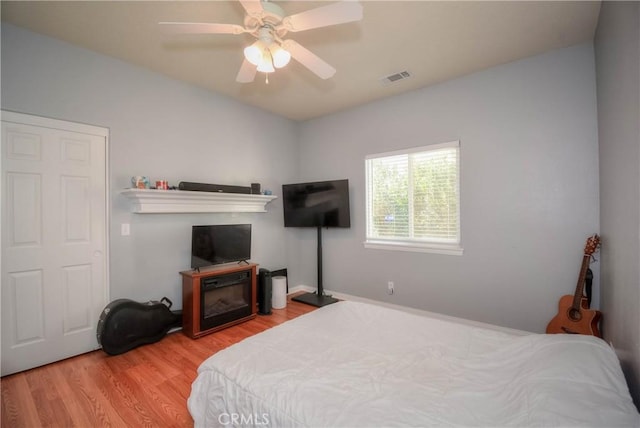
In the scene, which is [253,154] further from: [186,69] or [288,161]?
[186,69]

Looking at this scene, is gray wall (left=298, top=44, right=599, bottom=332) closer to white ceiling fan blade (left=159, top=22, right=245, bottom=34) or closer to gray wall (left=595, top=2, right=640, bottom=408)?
gray wall (left=595, top=2, right=640, bottom=408)

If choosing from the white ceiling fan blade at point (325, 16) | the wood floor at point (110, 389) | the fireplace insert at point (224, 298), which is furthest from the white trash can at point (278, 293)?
the white ceiling fan blade at point (325, 16)

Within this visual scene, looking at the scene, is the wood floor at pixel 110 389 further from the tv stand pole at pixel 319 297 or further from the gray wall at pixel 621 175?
the gray wall at pixel 621 175

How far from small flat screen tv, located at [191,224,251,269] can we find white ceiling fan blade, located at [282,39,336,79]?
6.99ft

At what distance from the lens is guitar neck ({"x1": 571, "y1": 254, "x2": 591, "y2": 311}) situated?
2.36 m

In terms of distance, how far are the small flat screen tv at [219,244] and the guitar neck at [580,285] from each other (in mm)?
3386

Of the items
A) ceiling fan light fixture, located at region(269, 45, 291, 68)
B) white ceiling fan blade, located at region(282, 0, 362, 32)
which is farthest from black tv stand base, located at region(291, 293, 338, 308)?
white ceiling fan blade, located at region(282, 0, 362, 32)

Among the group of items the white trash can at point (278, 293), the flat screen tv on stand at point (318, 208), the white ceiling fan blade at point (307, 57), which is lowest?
the white trash can at point (278, 293)

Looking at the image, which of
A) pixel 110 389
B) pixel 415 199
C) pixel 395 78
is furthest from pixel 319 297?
pixel 395 78

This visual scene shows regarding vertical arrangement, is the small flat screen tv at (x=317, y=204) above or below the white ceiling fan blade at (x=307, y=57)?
below

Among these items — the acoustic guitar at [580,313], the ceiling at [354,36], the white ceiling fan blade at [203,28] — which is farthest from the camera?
the acoustic guitar at [580,313]

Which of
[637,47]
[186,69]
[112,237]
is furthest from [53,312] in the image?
[637,47]

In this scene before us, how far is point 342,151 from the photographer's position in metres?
4.20

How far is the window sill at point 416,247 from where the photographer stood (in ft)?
10.6
